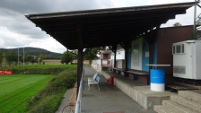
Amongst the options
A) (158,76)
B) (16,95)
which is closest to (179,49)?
(158,76)

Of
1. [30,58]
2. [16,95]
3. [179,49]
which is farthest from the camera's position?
[30,58]

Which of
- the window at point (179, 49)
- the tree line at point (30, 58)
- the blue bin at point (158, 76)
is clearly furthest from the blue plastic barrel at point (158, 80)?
the tree line at point (30, 58)

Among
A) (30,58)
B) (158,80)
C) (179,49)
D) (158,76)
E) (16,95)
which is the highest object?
(30,58)

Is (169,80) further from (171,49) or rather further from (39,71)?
(39,71)

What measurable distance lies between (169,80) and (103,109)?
3680 mm

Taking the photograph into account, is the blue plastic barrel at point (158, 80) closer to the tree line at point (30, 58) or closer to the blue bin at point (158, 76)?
the blue bin at point (158, 76)

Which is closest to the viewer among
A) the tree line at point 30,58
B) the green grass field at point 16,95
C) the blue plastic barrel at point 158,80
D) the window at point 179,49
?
the blue plastic barrel at point 158,80

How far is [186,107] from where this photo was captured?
5.79 metres

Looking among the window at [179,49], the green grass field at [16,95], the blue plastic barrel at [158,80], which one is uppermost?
the window at [179,49]

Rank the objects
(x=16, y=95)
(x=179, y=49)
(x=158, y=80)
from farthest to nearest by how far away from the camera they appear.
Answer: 1. (x=16, y=95)
2. (x=179, y=49)
3. (x=158, y=80)

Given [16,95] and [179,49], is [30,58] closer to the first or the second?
[16,95]

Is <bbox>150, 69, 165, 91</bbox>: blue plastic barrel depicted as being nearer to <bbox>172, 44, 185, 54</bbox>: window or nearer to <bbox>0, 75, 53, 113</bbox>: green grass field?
<bbox>172, 44, 185, 54</bbox>: window

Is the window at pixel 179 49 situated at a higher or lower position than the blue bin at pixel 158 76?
higher

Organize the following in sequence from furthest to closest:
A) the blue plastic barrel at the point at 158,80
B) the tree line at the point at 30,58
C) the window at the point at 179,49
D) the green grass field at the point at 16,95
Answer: the tree line at the point at 30,58 → the green grass field at the point at 16,95 → the window at the point at 179,49 → the blue plastic barrel at the point at 158,80
